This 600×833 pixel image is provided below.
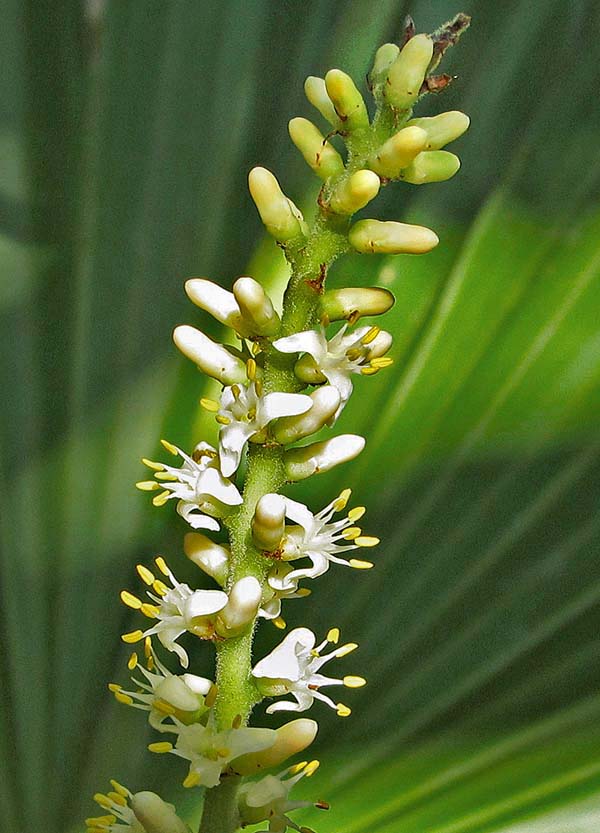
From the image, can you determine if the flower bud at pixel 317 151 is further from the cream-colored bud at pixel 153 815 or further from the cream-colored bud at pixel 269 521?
the cream-colored bud at pixel 153 815

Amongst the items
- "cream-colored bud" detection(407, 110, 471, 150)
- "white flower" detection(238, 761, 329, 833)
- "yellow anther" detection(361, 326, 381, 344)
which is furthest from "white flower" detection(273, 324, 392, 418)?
"white flower" detection(238, 761, 329, 833)

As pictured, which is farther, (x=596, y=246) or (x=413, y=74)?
(x=596, y=246)

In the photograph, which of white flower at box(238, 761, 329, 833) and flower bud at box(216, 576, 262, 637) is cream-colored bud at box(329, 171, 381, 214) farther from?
white flower at box(238, 761, 329, 833)

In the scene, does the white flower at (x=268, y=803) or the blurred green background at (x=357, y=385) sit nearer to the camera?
the white flower at (x=268, y=803)

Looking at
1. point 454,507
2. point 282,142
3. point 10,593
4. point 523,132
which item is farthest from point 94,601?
point 523,132

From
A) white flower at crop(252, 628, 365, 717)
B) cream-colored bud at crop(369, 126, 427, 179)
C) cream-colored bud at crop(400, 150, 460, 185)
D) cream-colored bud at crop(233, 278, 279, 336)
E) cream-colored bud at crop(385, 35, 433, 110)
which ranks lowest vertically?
white flower at crop(252, 628, 365, 717)

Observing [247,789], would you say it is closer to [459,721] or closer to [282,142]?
[459,721]

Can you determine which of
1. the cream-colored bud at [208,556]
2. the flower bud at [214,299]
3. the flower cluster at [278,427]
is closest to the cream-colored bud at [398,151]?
the flower cluster at [278,427]
